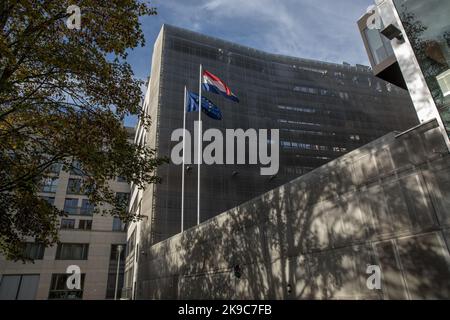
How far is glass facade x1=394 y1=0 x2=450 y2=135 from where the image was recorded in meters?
9.28

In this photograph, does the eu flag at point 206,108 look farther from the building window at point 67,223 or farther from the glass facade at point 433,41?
the building window at point 67,223

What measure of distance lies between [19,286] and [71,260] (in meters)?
6.69

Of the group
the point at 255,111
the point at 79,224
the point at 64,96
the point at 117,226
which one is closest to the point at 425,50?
the point at 64,96

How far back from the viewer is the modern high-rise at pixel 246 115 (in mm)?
36312

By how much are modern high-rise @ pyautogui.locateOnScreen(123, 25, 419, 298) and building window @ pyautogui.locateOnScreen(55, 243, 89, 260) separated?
6371 millimetres

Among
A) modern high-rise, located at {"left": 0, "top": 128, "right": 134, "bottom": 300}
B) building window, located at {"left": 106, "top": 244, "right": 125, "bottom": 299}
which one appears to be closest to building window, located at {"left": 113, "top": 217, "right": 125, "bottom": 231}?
modern high-rise, located at {"left": 0, "top": 128, "right": 134, "bottom": 300}

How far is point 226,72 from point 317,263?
4243 cm

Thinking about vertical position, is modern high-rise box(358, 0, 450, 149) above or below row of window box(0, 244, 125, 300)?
above

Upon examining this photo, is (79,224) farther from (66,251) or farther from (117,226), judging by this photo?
(117,226)

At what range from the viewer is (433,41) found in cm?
1009

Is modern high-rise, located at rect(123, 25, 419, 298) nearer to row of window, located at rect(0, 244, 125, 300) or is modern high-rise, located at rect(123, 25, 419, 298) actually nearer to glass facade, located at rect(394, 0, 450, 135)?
row of window, located at rect(0, 244, 125, 300)

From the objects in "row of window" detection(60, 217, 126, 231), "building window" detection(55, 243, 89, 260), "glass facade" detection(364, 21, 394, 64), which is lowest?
"building window" detection(55, 243, 89, 260)
